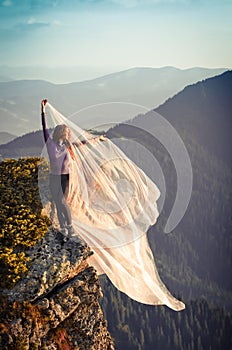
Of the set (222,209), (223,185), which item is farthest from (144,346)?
(223,185)

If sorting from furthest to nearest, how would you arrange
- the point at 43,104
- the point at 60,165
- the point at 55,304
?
the point at 43,104 < the point at 60,165 < the point at 55,304

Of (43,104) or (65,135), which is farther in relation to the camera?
(43,104)

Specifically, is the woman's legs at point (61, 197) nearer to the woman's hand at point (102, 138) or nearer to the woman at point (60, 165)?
the woman at point (60, 165)

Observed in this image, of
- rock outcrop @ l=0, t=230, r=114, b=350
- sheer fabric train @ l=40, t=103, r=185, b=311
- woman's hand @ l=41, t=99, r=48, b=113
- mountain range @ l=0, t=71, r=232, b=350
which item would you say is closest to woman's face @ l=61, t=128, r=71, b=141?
sheer fabric train @ l=40, t=103, r=185, b=311

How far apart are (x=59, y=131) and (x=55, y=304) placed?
287 cm

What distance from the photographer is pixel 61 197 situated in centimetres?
766

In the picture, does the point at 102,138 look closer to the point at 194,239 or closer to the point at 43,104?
the point at 43,104

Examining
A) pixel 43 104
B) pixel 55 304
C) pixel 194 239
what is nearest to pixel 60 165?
pixel 43 104

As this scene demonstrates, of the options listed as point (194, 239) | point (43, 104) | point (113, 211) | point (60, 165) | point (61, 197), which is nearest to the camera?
point (60, 165)

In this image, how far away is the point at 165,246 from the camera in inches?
4419

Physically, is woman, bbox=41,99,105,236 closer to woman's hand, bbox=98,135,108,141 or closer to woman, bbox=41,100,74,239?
woman, bbox=41,100,74,239

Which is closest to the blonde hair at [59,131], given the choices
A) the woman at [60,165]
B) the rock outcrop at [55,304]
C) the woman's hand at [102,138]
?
the woman at [60,165]

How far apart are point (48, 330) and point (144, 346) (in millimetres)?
68352

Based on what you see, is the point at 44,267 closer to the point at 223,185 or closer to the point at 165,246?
the point at 165,246
